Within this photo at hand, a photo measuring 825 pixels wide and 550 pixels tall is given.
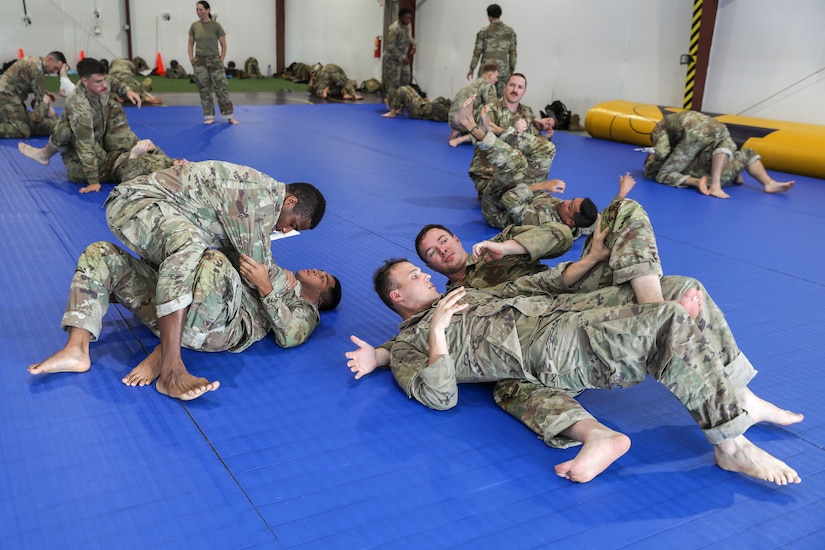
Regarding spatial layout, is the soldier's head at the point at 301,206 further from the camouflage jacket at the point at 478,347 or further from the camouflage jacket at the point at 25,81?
the camouflage jacket at the point at 25,81

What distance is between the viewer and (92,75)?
19.3 feet

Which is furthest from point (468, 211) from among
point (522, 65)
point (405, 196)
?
point (522, 65)

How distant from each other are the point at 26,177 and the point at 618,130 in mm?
7229

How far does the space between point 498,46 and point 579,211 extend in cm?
769

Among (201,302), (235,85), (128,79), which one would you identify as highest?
(128,79)

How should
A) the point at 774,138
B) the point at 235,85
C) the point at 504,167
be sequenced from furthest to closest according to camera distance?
the point at 235,85 < the point at 774,138 < the point at 504,167

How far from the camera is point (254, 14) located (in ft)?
59.9

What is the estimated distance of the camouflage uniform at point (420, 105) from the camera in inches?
451

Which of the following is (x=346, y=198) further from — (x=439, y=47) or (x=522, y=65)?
(x=439, y=47)

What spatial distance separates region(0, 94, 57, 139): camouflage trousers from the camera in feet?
27.0

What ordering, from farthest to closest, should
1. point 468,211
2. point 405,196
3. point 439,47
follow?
point 439,47
point 405,196
point 468,211

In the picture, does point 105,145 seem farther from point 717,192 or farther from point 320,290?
point 717,192

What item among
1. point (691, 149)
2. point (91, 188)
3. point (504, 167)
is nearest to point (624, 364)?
point (504, 167)

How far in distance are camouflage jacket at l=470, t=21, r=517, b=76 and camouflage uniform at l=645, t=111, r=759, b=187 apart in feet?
13.3
